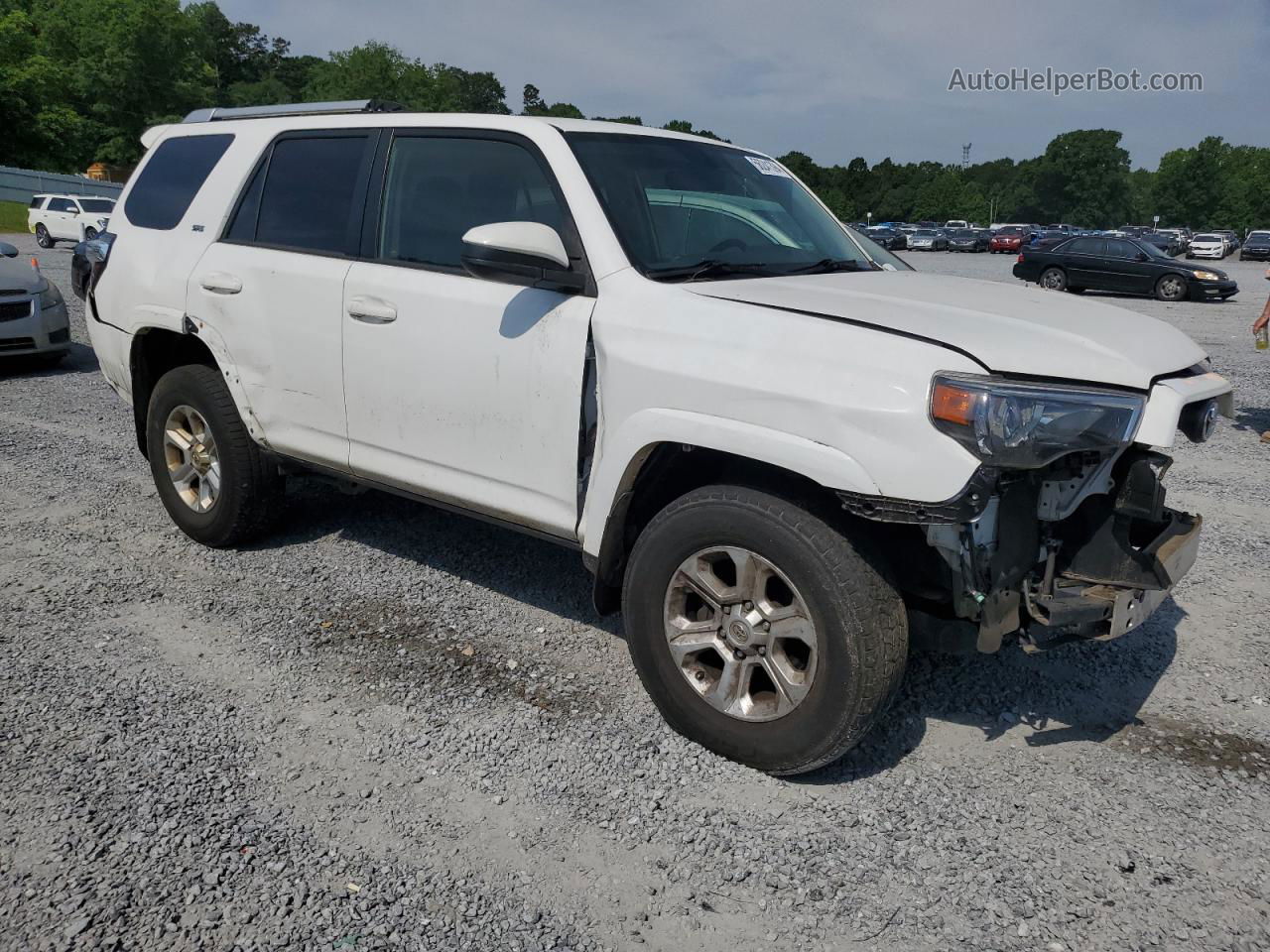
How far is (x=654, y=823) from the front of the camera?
286cm

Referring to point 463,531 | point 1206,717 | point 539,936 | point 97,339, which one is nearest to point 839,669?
point 539,936

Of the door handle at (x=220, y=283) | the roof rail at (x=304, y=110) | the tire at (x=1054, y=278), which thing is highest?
the roof rail at (x=304, y=110)

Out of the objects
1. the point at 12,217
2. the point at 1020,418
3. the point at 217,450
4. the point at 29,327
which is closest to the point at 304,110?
the point at 217,450

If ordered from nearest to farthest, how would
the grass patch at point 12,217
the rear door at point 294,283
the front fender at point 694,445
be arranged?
the front fender at point 694,445, the rear door at point 294,283, the grass patch at point 12,217

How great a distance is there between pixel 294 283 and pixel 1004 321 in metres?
2.81

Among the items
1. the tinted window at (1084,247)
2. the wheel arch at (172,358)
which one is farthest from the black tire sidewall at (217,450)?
the tinted window at (1084,247)

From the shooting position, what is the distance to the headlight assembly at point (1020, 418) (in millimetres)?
2504

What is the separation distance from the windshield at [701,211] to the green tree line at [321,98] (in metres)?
55.3

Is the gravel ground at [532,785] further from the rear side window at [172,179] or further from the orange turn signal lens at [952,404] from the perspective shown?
the rear side window at [172,179]

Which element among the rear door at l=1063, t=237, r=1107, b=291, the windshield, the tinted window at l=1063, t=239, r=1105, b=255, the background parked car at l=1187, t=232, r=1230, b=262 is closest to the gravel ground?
the windshield

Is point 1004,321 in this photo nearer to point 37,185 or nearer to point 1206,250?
point 1206,250

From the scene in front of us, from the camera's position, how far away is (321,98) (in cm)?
10494

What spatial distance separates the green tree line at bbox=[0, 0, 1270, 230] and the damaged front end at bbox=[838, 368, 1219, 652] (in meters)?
57.1

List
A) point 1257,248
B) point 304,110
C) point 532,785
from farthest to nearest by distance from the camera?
point 1257,248 < point 304,110 < point 532,785
